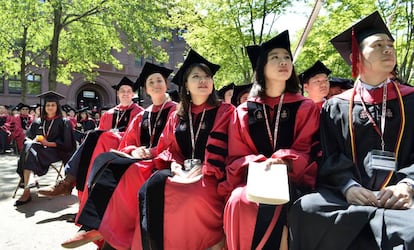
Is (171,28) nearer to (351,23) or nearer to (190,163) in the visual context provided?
(351,23)

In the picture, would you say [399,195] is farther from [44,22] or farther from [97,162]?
[44,22]

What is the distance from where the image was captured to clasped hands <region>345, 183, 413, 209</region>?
2.00 metres

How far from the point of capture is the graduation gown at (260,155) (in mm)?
2322

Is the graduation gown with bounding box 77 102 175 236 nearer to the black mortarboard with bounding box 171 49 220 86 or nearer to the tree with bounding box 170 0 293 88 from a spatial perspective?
the black mortarboard with bounding box 171 49 220 86

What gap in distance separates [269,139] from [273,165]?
543mm

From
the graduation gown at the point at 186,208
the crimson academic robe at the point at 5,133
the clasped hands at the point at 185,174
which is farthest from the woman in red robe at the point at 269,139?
the crimson academic robe at the point at 5,133

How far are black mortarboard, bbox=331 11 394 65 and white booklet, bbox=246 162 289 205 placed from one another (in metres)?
1.21

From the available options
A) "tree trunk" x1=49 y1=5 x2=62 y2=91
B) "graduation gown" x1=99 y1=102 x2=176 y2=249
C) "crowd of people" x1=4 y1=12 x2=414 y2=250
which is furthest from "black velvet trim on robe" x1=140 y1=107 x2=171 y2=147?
"tree trunk" x1=49 y1=5 x2=62 y2=91

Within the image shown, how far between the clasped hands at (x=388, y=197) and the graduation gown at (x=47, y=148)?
5444mm

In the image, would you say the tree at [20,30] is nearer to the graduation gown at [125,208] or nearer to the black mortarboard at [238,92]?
the black mortarboard at [238,92]

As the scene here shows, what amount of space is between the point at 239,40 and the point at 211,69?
9216 mm

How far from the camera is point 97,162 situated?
11.2ft

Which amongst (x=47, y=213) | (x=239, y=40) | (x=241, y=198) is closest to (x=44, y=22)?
(x=239, y=40)

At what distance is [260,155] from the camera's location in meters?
2.71
